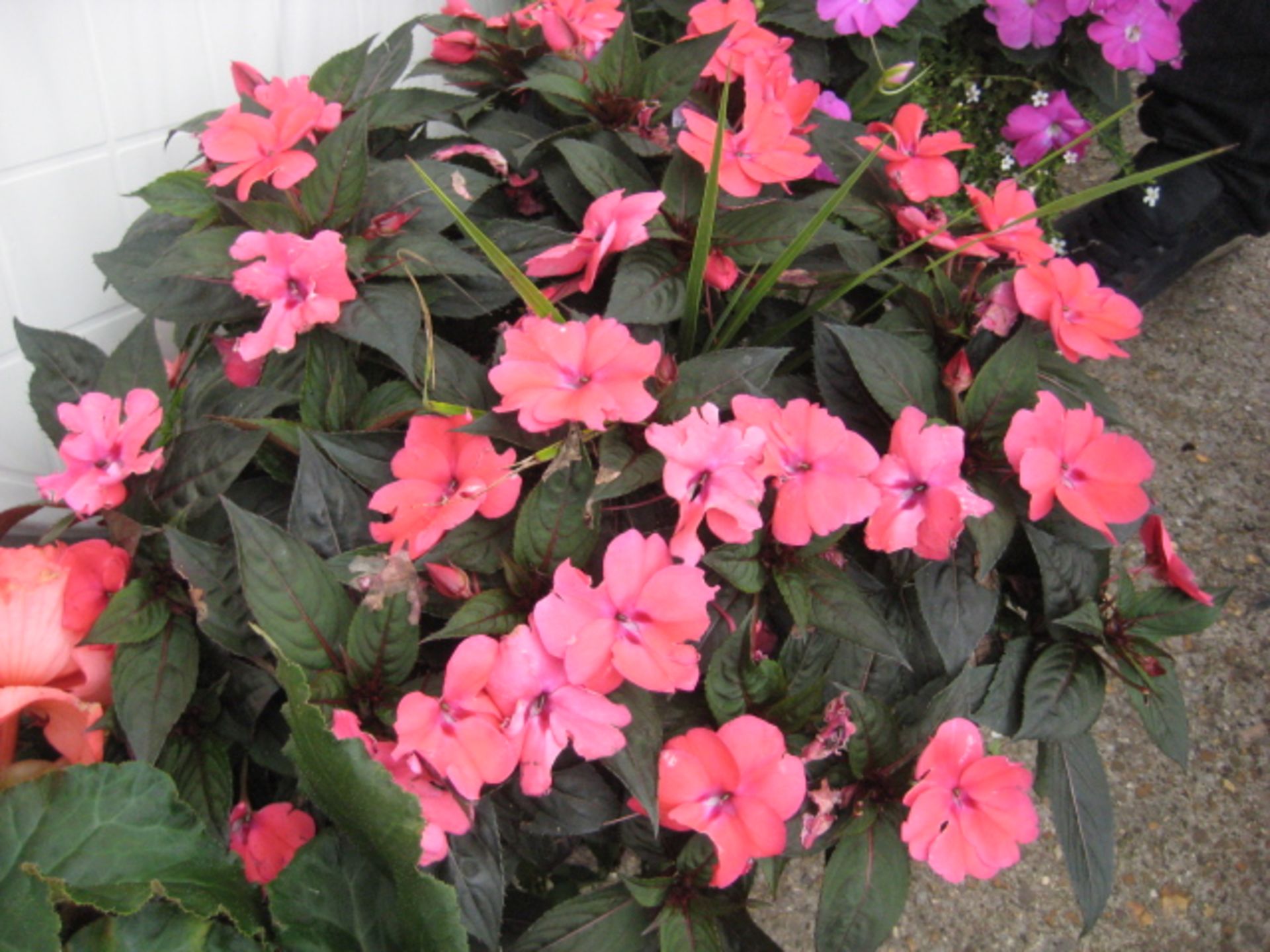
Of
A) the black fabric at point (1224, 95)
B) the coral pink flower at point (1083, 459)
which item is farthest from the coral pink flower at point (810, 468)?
the black fabric at point (1224, 95)

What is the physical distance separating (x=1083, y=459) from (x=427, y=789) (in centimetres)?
61

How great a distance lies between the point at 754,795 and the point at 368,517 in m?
0.41

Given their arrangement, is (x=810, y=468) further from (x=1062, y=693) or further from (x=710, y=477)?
(x=1062, y=693)

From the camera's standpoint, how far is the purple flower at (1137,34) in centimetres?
165

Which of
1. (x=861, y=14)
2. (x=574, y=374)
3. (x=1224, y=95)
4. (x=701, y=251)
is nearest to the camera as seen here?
(x=574, y=374)

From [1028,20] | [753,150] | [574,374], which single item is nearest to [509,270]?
[574,374]

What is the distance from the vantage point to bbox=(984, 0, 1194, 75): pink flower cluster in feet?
5.40

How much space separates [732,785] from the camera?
2.60 feet

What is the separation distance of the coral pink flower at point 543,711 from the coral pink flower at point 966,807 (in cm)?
28

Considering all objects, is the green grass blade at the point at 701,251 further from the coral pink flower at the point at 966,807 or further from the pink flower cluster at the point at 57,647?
the pink flower cluster at the point at 57,647

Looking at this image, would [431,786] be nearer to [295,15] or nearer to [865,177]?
[865,177]

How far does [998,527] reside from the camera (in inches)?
34.9

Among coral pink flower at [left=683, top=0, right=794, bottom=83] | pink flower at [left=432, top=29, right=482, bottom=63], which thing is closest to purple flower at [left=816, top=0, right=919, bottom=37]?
coral pink flower at [left=683, top=0, right=794, bottom=83]

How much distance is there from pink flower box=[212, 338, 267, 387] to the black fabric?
190 cm
